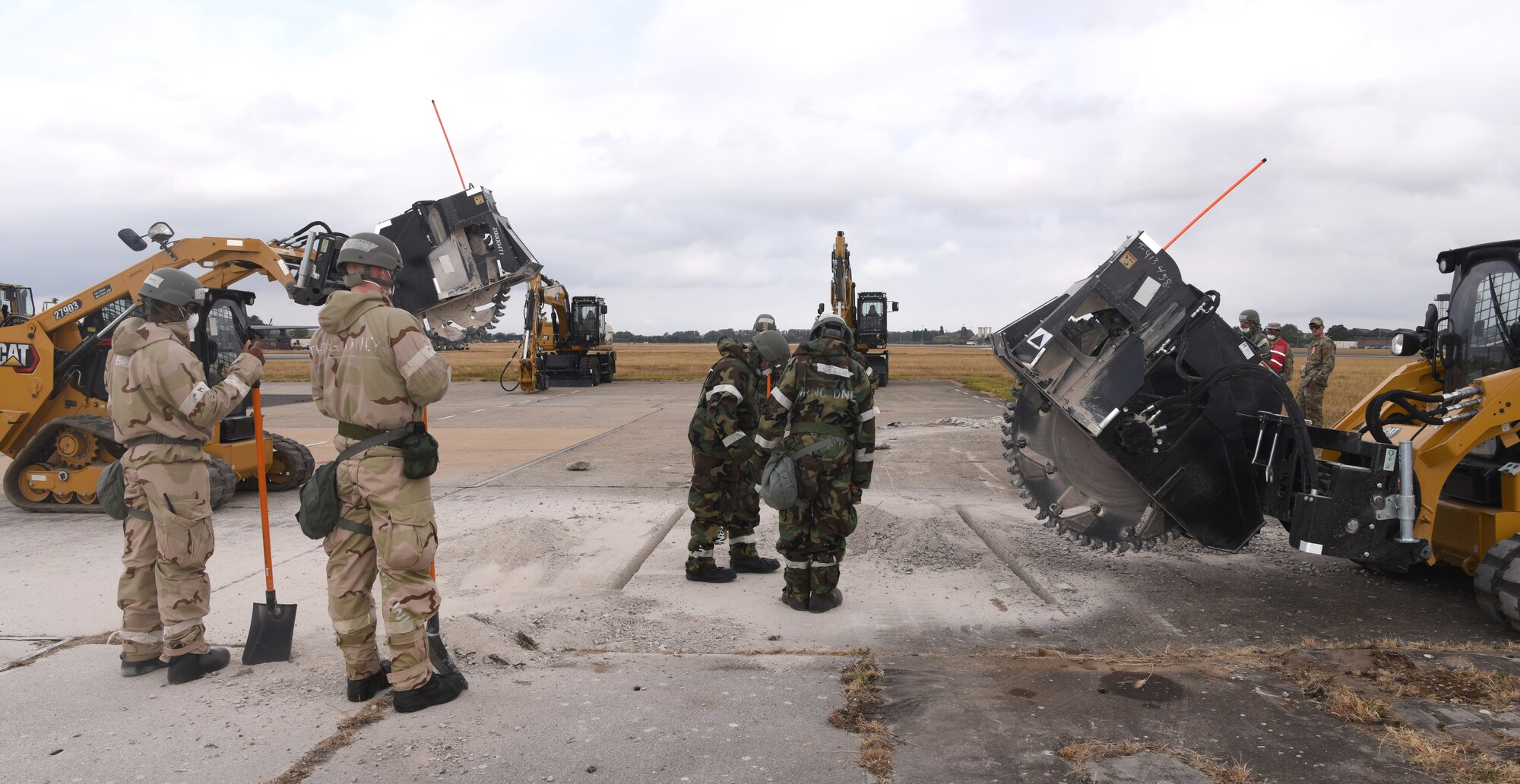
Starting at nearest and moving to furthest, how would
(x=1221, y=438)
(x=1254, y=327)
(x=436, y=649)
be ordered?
(x=436, y=649) → (x=1221, y=438) → (x=1254, y=327)

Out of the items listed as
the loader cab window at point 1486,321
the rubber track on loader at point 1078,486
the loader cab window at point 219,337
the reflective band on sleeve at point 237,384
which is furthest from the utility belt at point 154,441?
the loader cab window at point 1486,321

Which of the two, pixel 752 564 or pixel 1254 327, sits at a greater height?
pixel 1254 327

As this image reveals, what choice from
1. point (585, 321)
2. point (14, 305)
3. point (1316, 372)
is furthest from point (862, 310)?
point (14, 305)

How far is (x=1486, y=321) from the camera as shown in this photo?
227 inches

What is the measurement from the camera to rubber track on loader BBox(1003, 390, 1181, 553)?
5.74 metres

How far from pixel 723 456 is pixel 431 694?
2.68m

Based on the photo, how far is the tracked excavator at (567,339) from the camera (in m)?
29.0

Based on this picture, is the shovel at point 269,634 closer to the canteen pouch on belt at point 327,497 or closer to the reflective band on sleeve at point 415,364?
the canteen pouch on belt at point 327,497

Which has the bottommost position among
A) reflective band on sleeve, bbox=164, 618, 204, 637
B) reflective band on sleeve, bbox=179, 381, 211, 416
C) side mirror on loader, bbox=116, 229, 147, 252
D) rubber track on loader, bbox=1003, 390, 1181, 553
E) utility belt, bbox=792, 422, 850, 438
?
reflective band on sleeve, bbox=164, 618, 204, 637

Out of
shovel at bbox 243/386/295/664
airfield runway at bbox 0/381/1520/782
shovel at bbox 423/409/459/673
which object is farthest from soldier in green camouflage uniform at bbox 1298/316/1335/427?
shovel at bbox 243/386/295/664

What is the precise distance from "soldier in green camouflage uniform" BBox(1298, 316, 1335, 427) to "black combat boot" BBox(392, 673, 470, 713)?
418 inches

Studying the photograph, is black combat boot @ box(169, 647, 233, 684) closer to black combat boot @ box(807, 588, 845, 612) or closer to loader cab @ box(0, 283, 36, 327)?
A: black combat boot @ box(807, 588, 845, 612)

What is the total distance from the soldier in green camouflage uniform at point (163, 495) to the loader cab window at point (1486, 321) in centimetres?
714

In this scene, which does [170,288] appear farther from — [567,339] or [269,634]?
[567,339]
